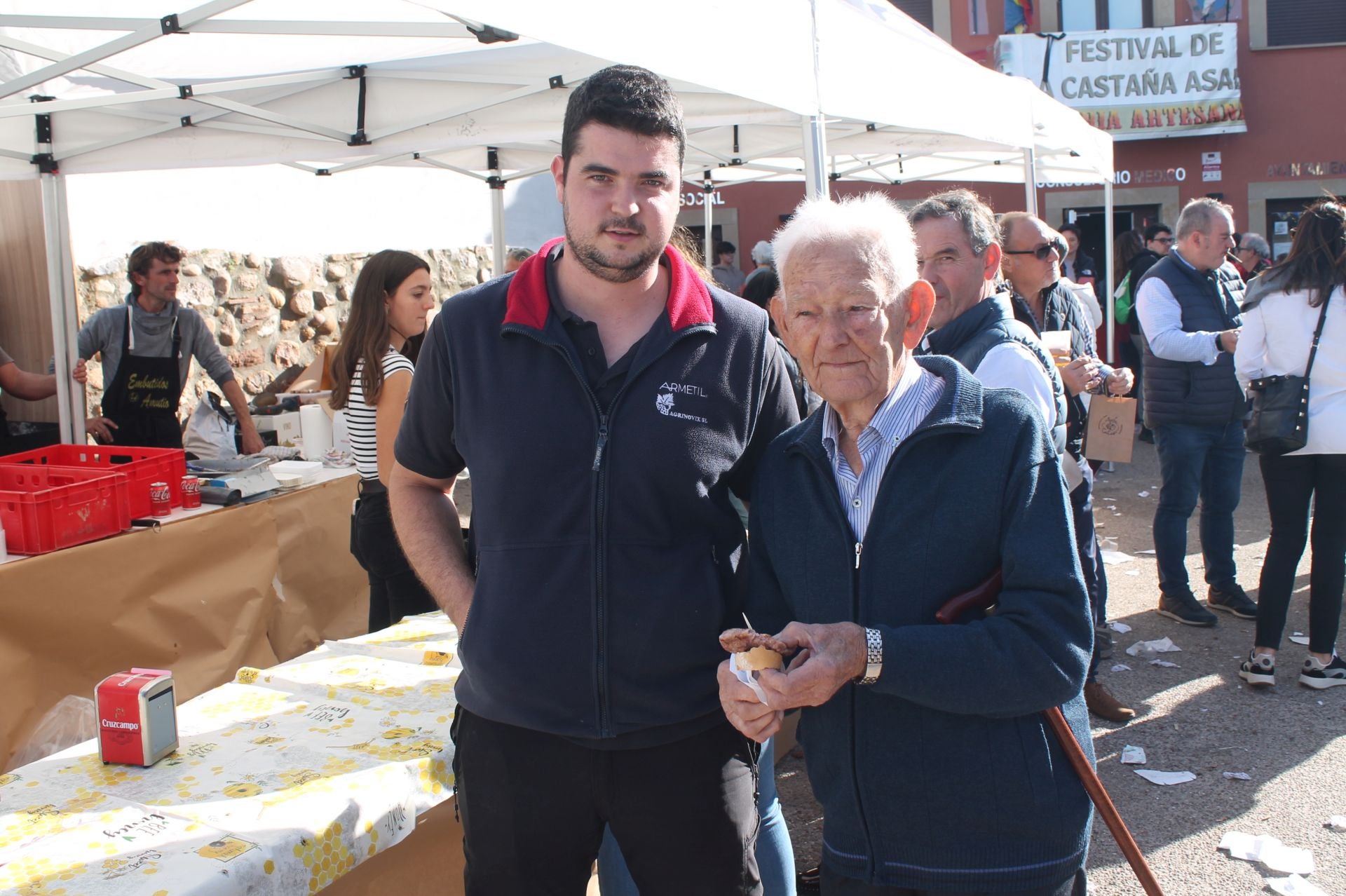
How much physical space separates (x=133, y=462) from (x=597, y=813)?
121 inches

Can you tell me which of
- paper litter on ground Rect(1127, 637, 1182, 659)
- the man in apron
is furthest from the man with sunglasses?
the man in apron

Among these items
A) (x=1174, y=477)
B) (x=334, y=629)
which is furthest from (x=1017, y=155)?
(x=334, y=629)

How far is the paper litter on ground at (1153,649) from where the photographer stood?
4902 millimetres

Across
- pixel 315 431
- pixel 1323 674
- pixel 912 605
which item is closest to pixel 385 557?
pixel 315 431

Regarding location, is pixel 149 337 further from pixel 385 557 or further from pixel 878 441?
pixel 878 441

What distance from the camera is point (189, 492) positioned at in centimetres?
435

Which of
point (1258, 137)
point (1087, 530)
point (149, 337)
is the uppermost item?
point (1258, 137)

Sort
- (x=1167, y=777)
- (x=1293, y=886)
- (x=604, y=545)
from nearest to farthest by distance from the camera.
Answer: (x=604, y=545) → (x=1293, y=886) → (x=1167, y=777)

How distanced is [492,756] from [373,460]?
6.50ft

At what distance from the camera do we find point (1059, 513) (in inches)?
59.7

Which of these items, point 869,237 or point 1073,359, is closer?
point 869,237

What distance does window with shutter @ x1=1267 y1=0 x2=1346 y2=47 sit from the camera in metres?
14.9

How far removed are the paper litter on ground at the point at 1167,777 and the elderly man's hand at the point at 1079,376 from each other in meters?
1.40

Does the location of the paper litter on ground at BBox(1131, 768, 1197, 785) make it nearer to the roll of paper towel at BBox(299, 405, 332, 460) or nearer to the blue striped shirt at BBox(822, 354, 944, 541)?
the blue striped shirt at BBox(822, 354, 944, 541)
